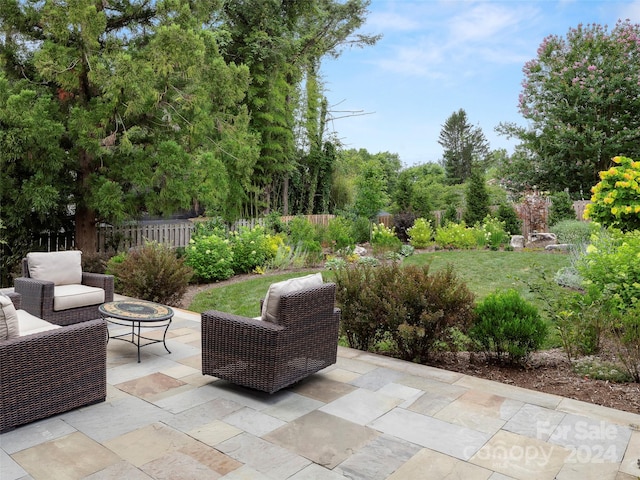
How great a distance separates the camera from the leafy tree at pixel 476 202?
15.2m

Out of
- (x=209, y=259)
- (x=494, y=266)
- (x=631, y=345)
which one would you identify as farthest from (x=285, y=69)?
(x=631, y=345)

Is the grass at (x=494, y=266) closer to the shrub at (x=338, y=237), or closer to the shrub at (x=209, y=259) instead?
the shrub at (x=338, y=237)

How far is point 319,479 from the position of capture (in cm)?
222

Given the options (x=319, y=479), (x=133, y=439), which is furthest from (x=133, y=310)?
(x=319, y=479)

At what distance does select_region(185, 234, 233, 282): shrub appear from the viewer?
861 cm

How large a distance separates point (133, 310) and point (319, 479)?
257 cm

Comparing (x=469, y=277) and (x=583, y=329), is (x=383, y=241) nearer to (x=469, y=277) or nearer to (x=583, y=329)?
(x=469, y=277)

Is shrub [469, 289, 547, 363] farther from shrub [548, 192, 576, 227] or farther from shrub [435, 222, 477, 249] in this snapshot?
shrub [548, 192, 576, 227]

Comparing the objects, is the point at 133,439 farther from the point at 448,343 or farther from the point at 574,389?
the point at 574,389

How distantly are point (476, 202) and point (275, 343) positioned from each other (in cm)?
1346

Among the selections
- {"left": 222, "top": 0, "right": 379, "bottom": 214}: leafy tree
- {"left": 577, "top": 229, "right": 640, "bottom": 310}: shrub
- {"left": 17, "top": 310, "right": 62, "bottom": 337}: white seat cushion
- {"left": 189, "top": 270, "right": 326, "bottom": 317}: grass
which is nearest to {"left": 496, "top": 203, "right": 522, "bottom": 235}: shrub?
{"left": 222, "top": 0, "right": 379, "bottom": 214}: leafy tree

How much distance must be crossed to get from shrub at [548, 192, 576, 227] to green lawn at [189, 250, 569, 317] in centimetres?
442

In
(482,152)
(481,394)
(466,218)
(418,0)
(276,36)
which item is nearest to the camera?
(481,394)

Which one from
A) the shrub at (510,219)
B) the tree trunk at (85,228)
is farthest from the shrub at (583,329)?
the shrub at (510,219)
